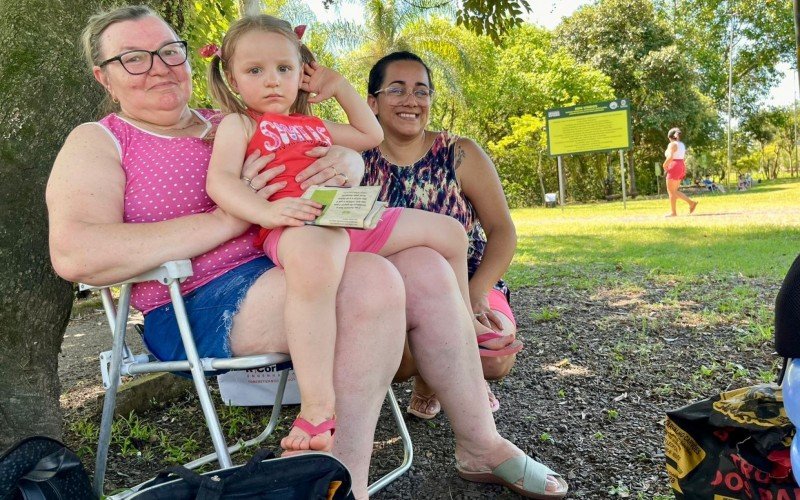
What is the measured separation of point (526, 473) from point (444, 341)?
Answer: 521mm

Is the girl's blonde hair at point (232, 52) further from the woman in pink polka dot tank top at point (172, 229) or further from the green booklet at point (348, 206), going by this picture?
the green booklet at point (348, 206)

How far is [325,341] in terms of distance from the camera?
162 centimetres

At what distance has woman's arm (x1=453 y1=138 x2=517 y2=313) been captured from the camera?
2777mm

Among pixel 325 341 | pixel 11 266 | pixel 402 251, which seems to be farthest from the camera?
pixel 11 266

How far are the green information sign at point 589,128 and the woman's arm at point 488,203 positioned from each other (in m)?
13.3

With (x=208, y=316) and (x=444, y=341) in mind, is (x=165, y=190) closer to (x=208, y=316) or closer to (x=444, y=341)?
(x=208, y=316)

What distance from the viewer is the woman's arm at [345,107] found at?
225 centimetres

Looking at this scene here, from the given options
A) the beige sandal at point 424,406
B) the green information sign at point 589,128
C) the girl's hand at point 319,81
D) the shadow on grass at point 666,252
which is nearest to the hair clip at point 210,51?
the girl's hand at point 319,81

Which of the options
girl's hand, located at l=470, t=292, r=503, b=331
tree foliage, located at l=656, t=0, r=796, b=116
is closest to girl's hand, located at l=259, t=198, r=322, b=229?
girl's hand, located at l=470, t=292, r=503, b=331

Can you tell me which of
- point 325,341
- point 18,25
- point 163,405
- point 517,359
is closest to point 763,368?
point 517,359

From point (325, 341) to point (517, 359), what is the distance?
231 centimetres

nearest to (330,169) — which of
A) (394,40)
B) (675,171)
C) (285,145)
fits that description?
(285,145)

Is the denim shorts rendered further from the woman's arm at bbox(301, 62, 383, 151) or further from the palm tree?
the palm tree

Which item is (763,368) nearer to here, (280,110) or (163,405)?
(280,110)
